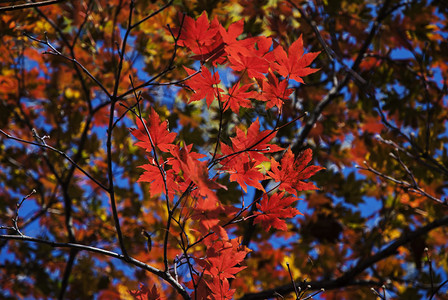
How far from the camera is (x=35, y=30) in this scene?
10.0ft

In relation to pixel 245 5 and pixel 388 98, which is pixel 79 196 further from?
pixel 388 98

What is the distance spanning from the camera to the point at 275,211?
1.32 m

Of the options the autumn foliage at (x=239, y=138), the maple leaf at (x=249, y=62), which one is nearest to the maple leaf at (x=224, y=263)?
the autumn foliage at (x=239, y=138)

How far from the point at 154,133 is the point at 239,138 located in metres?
0.30

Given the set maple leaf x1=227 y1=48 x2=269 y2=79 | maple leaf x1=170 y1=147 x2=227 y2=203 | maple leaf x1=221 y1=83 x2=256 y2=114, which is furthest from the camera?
maple leaf x1=221 y1=83 x2=256 y2=114

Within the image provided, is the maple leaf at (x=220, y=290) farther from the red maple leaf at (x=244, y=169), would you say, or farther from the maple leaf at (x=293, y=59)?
the maple leaf at (x=293, y=59)

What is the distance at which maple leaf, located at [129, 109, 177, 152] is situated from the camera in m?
1.26

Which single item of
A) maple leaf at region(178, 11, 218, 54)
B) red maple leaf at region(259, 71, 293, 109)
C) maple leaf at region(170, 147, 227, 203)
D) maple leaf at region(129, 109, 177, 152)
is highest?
maple leaf at region(178, 11, 218, 54)

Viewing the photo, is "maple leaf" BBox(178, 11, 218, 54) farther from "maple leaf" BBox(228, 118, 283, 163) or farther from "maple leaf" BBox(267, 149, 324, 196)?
"maple leaf" BBox(267, 149, 324, 196)

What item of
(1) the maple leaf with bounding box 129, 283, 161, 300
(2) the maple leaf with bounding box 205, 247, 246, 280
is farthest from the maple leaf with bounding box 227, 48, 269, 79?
(1) the maple leaf with bounding box 129, 283, 161, 300

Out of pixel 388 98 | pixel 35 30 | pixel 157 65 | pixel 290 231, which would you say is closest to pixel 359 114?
pixel 388 98

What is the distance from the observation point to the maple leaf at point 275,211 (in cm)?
130

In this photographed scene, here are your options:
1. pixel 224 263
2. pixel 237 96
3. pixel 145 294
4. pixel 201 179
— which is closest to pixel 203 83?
pixel 237 96

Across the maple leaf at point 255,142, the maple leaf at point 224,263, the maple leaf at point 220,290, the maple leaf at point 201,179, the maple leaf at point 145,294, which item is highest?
the maple leaf at point 255,142
